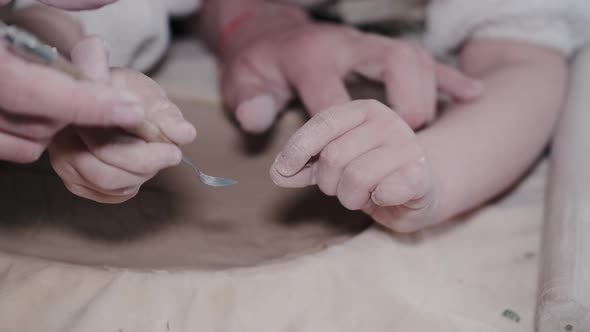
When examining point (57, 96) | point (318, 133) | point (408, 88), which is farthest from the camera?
point (408, 88)

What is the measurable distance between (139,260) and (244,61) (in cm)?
22

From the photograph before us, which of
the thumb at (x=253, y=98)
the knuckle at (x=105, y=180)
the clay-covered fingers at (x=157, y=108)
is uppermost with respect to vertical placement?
the clay-covered fingers at (x=157, y=108)

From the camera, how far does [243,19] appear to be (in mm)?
672

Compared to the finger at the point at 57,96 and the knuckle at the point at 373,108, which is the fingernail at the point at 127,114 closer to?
the finger at the point at 57,96

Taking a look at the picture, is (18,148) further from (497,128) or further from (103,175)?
(497,128)

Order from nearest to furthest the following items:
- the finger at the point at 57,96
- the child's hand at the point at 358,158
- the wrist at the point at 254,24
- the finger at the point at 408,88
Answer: the finger at the point at 57,96
the child's hand at the point at 358,158
the finger at the point at 408,88
the wrist at the point at 254,24

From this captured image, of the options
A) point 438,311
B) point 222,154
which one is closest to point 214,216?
point 222,154

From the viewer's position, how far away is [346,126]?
373 millimetres

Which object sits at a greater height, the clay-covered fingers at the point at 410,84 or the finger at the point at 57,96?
the finger at the point at 57,96

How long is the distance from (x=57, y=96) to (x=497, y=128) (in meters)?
0.34

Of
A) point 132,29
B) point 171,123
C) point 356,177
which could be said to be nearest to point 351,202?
point 356,177

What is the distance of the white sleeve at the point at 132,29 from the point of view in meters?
0.53

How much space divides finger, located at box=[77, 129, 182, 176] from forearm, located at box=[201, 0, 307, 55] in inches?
13.1

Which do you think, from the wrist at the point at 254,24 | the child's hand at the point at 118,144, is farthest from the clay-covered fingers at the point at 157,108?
the wrist at the point at 254,24
